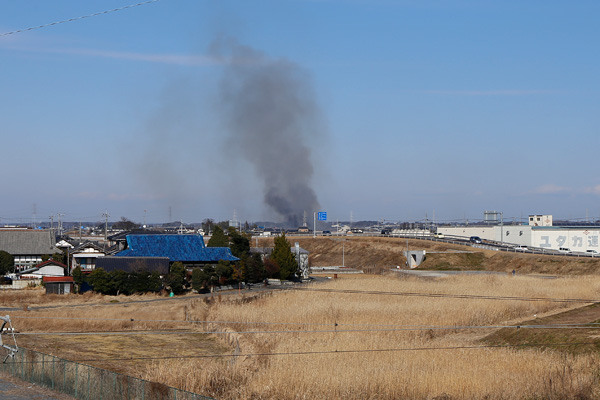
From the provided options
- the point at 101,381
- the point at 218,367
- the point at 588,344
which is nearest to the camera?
the point at 101,381

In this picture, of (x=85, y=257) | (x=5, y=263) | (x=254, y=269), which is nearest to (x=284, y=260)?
(x=254, y=269)

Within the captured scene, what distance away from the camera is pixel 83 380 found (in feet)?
68.0

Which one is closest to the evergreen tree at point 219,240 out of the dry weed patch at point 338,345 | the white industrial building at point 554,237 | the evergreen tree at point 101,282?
the dry weed patch at point 338,345

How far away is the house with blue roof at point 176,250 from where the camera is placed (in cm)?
6200

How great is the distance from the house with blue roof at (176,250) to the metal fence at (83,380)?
3715 cm

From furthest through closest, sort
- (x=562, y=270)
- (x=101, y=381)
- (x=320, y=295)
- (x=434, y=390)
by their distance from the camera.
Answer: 1. (x=562, y=270)
2. (x=320, y=295)
3. (x=434, y=390)
4. (x=101, y=381)

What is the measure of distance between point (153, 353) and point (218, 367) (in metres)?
7.36

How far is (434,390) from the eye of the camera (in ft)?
76.9

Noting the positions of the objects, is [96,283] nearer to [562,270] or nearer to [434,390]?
[434,390]

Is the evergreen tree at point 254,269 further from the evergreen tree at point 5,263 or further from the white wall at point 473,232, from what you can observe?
A: the white wall at point 473,232

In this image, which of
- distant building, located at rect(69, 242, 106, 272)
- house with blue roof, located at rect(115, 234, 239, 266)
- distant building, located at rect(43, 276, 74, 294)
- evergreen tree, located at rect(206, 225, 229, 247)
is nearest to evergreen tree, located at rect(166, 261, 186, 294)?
house with blue roof, located at rect(115, 234, 239, 266)

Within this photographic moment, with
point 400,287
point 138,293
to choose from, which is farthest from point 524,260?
point 138,293

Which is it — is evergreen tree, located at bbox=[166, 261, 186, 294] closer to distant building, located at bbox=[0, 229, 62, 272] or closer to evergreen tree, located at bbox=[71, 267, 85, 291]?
evergreen tree, located at bbox=[71, 267, 85, 291]

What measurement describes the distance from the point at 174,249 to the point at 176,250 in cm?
35
